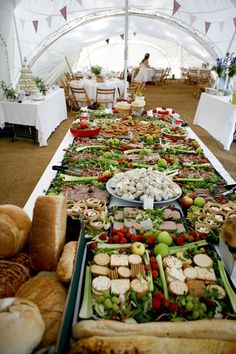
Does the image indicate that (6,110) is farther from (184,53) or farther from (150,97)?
(184,53)

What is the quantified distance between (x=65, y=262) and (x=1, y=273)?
24 centimetres

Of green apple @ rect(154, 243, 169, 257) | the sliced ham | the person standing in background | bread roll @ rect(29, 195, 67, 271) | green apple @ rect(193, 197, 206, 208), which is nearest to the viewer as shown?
bread roll @ rect(29, 195, 67, 271)

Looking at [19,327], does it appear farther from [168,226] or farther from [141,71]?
[141,71]

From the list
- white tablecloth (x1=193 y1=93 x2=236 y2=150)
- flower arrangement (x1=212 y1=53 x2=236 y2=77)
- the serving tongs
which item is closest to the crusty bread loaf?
the serving tongs

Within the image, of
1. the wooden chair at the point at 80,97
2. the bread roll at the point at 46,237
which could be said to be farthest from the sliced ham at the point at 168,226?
the wooden chair at the point at 80,97

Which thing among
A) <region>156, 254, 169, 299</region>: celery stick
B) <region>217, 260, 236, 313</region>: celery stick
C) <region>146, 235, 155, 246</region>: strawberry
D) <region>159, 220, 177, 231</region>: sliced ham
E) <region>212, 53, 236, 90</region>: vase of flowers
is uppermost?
<region>212, 53, 236, 90</region>: vase of flowers

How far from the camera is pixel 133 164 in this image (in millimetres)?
1948

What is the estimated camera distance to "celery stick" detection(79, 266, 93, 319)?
34.6 inches

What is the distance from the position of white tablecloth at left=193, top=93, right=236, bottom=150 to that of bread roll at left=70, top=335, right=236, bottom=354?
12.8 ft

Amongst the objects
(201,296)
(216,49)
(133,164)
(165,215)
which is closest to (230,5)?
(216,49)

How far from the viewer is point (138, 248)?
3.70 feet

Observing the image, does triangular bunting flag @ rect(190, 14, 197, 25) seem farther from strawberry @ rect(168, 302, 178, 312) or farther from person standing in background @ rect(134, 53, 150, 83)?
strawberry @ rect(168, 302, 178, 312)

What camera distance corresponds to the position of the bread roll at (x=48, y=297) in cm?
77

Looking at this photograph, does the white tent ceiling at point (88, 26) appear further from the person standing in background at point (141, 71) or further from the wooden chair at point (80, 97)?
the person standing in background at point (141, 71)
